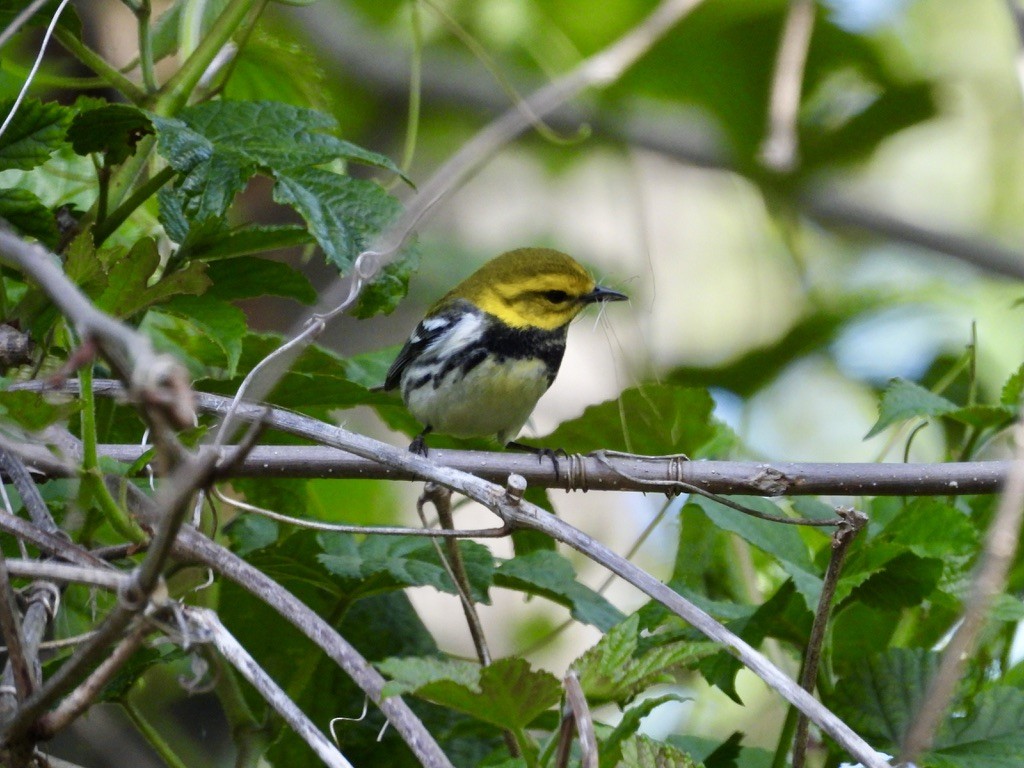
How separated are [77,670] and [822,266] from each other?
432 cm

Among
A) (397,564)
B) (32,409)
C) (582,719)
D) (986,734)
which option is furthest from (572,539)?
(986,734)

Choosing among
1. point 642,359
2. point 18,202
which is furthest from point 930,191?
point 18,202

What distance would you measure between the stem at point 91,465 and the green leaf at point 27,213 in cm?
45

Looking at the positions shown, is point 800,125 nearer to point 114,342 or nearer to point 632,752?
point 632,752

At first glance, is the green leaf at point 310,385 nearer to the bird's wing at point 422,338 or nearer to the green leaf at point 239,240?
the green leaf at point 239,240

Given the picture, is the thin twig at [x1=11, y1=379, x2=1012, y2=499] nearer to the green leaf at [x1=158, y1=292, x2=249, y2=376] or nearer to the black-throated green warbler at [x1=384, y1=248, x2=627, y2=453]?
the green leaf at [x1=158, y1=292, x2=249, y2=376]

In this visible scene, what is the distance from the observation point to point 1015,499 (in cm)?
105

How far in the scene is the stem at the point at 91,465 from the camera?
1375 mm

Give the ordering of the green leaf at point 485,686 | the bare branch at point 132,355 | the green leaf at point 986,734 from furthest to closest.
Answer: the green leaf at point 986,734
the green leaf at point 485,686
the bare branch at point 132,355

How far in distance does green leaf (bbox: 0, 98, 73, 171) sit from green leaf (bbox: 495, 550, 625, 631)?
3.07 feet

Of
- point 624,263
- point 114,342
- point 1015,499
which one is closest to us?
point 114,342

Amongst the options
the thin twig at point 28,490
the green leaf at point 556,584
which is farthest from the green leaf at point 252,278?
Answer: the green leaf at point 556,584

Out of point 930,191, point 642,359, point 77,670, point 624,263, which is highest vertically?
point 930,191

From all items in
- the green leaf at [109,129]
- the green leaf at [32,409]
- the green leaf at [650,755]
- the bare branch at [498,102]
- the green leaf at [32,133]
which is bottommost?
the green leaf at [650,755]
